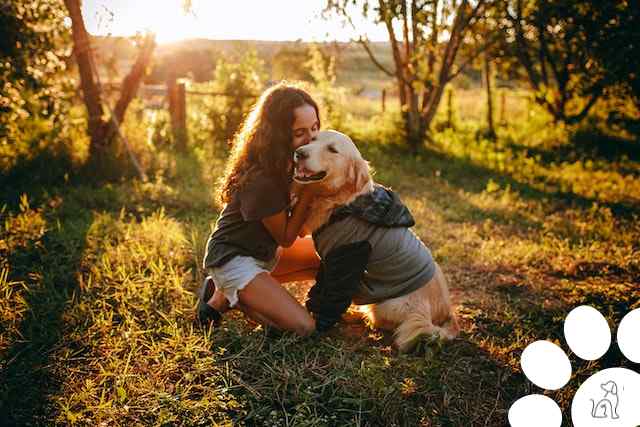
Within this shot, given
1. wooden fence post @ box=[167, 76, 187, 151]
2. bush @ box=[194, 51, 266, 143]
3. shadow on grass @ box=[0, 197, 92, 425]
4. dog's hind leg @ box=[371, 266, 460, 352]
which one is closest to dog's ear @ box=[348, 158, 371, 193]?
dog's hind leg @ box=[371, 266, 460, 352]

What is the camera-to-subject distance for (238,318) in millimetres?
3258

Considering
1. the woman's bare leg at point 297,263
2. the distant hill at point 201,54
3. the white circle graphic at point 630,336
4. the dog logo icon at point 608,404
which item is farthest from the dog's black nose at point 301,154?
the distant hill at point 201,54

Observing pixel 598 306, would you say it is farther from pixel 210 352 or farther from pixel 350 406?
pixel 210 352

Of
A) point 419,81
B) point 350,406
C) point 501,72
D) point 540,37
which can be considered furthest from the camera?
point 501,72

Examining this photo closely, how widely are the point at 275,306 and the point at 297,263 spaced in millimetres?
624

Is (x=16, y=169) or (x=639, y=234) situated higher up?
(x=16, y=169)

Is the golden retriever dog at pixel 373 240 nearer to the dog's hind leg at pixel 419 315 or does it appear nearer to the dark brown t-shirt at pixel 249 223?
the dog's hind leg at pixel 419 315

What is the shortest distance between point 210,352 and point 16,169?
170 inches

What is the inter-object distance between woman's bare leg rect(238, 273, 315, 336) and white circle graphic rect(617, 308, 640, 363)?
1.72 meters

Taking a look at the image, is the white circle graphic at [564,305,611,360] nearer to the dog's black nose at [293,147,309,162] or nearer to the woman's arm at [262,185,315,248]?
the woman's arm at [262,185,315,248]

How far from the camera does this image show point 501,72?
1232cm

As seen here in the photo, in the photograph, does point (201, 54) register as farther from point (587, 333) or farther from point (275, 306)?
point (587, 333)

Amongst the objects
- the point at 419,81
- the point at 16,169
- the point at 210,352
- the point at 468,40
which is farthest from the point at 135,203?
the point at 468,40

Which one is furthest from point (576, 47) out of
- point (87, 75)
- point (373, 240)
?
point (373, 240)
